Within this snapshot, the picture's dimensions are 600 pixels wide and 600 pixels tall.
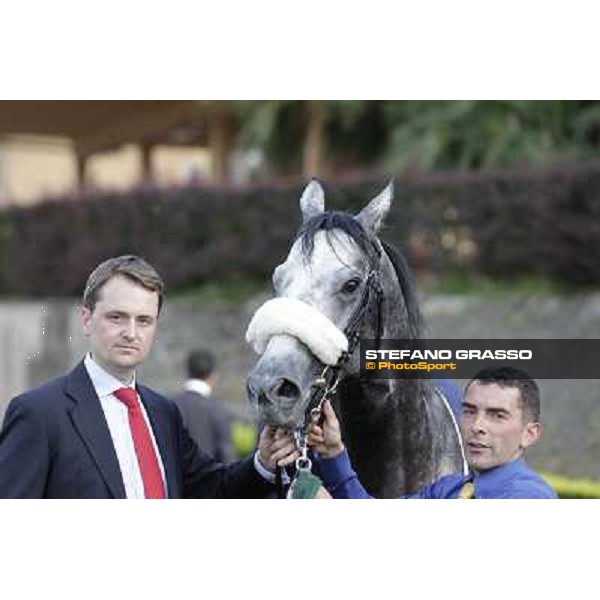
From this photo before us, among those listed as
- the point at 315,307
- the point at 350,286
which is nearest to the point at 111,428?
the point at 315,307

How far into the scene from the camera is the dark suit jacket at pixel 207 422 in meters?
5.93

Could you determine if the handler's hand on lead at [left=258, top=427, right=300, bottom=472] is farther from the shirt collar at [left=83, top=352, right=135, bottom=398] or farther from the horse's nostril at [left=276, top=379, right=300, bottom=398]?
the shirt collar at [left=83, top=352, right=135, bottom=398]

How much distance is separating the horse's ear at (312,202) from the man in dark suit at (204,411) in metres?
2.63

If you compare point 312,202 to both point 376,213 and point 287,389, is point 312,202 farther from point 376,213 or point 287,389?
point 287,389

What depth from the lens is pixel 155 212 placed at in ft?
28.0

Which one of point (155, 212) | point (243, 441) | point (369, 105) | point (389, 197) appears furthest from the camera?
point (369, 105)

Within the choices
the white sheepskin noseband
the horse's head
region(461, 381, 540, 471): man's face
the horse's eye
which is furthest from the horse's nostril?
region(461, 381, 540, 471): man's face

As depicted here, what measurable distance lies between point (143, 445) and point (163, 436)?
0.26 feet

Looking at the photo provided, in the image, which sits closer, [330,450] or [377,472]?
[330,450]

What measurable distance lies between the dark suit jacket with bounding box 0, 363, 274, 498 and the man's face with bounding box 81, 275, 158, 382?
10 centimetres

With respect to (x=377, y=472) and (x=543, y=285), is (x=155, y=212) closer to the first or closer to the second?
(x=543, y=285)

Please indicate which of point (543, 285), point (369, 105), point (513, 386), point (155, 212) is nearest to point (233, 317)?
point (155, 212)

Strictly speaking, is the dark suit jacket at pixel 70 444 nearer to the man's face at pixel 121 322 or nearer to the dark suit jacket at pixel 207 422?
the man's face at pixel 121 322

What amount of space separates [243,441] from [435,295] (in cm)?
161
